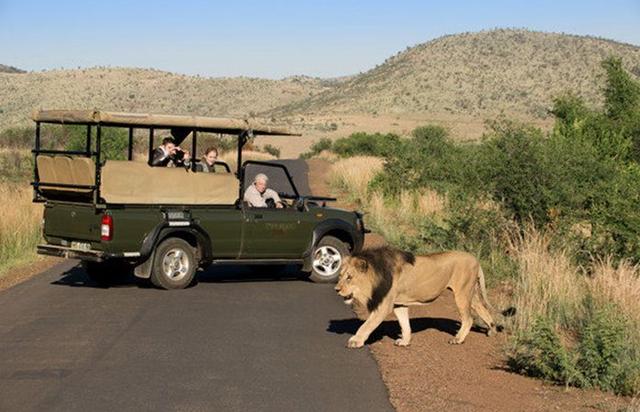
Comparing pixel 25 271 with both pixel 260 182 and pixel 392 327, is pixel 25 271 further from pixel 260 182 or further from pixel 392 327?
pixel 392 327

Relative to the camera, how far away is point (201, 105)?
152m

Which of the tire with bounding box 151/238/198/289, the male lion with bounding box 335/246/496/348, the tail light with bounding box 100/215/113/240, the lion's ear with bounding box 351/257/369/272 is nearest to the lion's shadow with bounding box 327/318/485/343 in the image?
the male lion with bounding box 335/246/496/348

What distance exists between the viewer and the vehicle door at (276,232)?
15945 millimetres

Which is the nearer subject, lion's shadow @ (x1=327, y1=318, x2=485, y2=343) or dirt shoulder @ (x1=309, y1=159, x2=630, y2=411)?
dirt shoulder @ (x1=309, y1=159, x2=630, y2=411)

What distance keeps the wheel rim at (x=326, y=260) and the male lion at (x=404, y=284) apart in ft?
16.0

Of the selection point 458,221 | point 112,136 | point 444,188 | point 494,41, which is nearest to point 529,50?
point 494,41

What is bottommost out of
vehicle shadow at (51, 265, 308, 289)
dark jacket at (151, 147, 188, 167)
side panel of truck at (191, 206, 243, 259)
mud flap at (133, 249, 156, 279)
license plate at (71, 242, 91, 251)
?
vehicle shadow at (51, 265, 308, 289)

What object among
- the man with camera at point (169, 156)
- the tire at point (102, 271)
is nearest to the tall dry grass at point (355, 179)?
the man with camera at point (169, 156)

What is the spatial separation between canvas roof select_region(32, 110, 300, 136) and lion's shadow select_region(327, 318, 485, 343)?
404cm

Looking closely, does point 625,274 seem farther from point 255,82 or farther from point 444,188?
point 255,82

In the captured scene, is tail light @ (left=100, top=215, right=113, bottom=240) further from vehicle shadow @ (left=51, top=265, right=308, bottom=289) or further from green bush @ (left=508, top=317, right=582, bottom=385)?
green bush @ (left=508, top=317, right=582, bottom=385)

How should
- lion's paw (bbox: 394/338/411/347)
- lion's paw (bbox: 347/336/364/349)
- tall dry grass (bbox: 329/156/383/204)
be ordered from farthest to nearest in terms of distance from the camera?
tall dry grass (bbox: 329/156/383/204) < lion's paw (bbox: 394/338/411/347) < lion's paw (bbox: 347/336/364/349)

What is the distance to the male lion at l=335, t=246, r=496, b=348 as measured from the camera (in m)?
10.7

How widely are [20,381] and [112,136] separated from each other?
34.6 m
